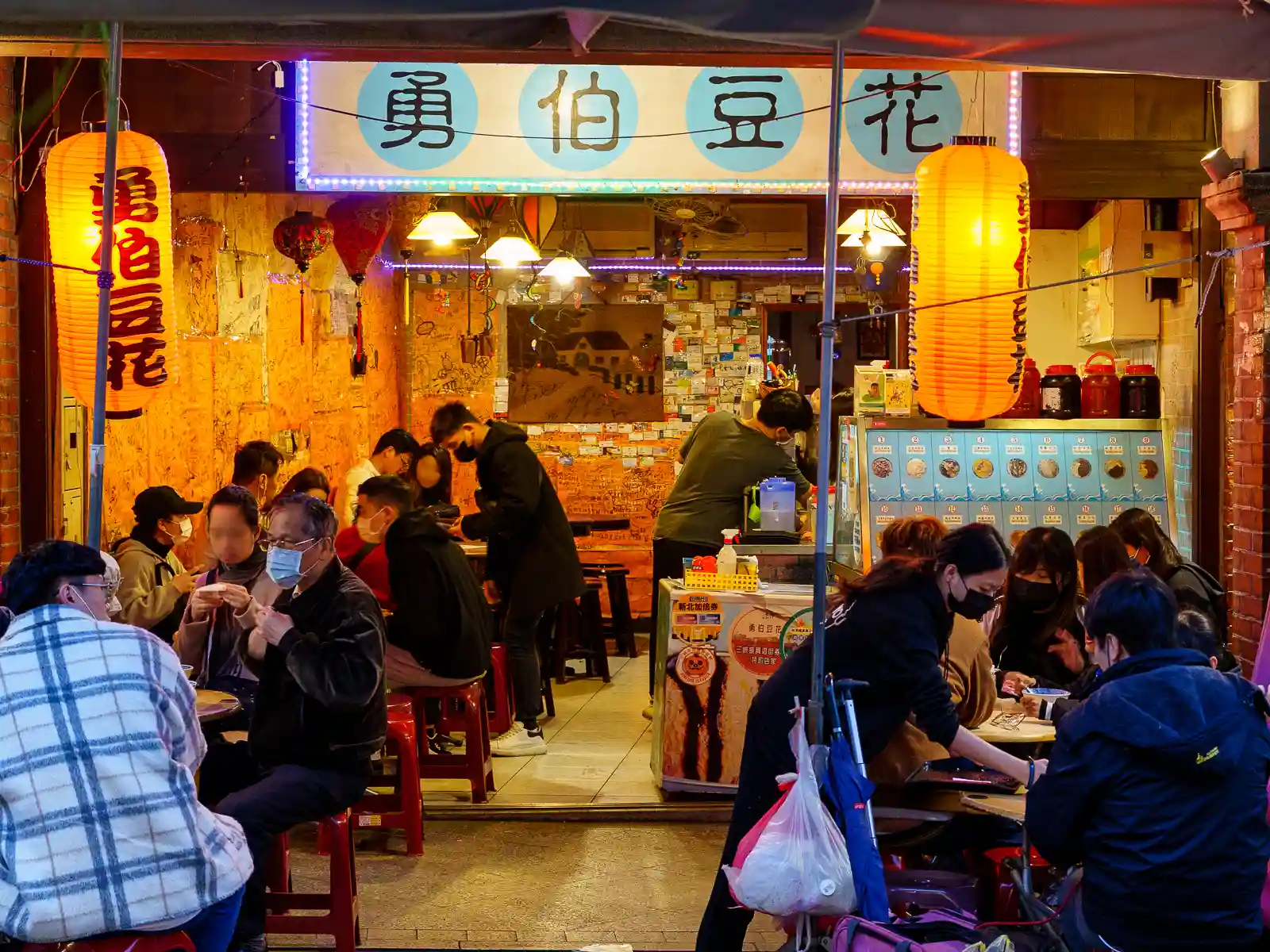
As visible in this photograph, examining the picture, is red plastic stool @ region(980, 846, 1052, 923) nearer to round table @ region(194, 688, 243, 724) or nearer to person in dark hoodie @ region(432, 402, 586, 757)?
round table @ region(194, 688, 243, 724)

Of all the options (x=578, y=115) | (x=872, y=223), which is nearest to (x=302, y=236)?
(x=578, y=115)

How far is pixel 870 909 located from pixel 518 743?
15.3 ft

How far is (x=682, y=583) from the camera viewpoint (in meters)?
7.12

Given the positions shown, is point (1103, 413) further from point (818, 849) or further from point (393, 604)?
point (818, 849)

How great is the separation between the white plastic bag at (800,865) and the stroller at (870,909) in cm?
6

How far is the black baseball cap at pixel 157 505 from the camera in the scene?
20.7 ft

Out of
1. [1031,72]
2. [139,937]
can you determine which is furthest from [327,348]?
[139,937]

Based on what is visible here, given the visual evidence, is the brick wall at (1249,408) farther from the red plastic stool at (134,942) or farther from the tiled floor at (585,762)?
the red plastic stool at (134,942)

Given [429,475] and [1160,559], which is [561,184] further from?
[1160,559]

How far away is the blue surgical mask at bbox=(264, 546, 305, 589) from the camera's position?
4.48 meters

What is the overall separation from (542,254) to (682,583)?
6.17 m

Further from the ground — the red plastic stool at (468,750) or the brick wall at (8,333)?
the brick wall at (8,333)

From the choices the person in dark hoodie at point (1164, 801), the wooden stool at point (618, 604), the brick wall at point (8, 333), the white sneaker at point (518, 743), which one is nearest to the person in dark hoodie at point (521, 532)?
the white sneaker at point (518, 743)

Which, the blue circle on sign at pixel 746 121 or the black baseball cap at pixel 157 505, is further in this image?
the blue circle on sign at pixel 746 121
